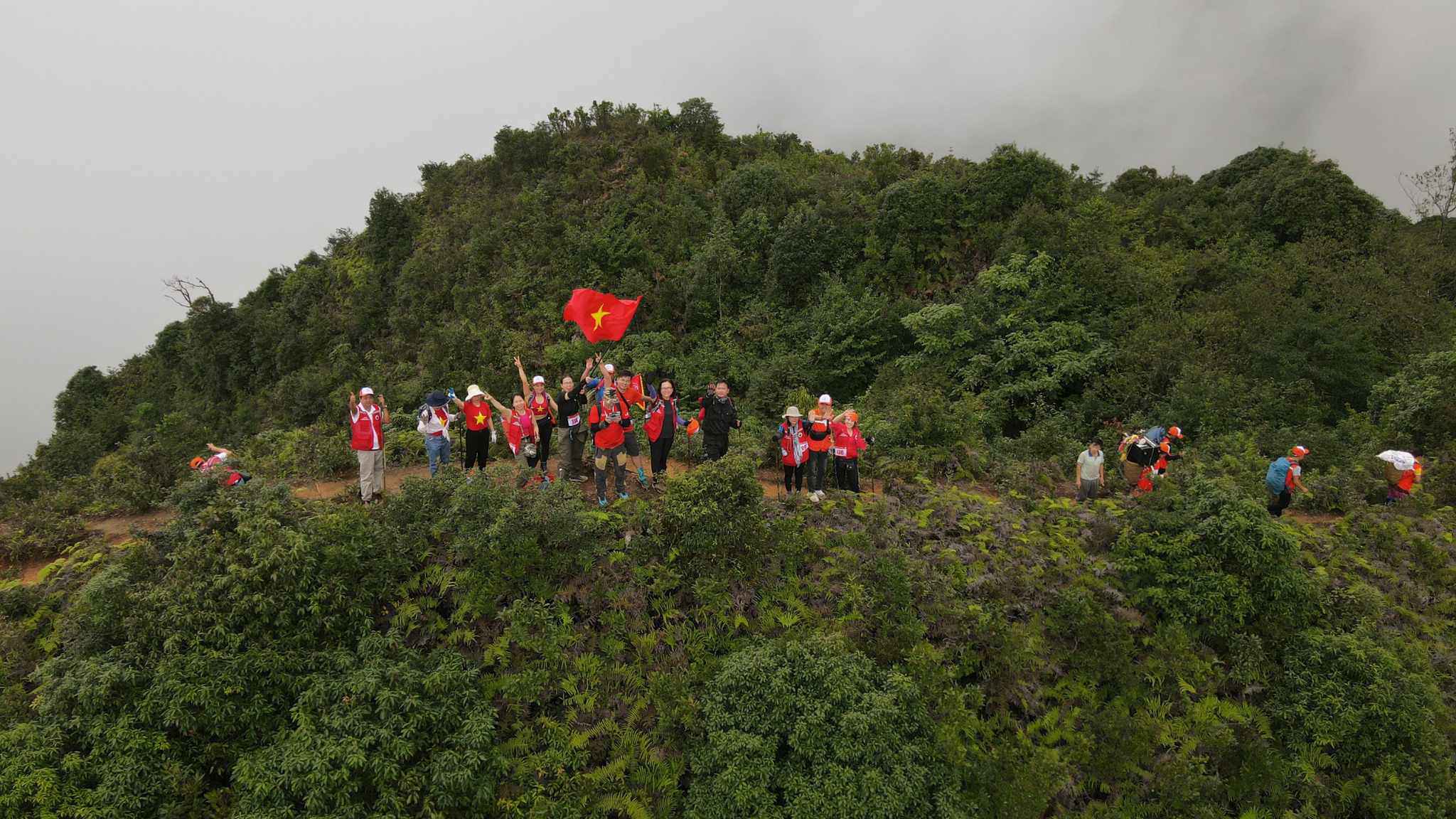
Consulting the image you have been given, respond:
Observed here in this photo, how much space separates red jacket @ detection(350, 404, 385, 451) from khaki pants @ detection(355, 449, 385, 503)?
0.46ft

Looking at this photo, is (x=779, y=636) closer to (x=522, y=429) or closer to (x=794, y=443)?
(x=794, y=443)

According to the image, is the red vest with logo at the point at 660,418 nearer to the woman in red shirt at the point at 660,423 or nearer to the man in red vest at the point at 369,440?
the woman in red shirt at the point at 660,423

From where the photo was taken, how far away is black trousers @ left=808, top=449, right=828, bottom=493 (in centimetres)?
985

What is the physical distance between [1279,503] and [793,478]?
8136 millimetres

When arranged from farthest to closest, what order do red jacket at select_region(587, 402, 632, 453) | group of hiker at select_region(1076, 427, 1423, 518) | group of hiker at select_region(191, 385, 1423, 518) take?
group of hiker at select_region(1076, 427, 1423, 518) < group of hiker at select_region(191, 385, 1423, 518) < red jacket at select_region(587, 402, 632, 453)

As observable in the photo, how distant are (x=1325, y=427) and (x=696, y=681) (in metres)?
16.1

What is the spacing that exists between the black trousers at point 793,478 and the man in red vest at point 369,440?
6.50 meters

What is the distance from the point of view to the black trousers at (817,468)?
32.3 feet

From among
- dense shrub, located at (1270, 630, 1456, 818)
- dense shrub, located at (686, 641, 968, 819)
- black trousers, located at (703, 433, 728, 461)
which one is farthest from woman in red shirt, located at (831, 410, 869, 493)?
dense shrub, located at (1270, 630, 1456, 818)

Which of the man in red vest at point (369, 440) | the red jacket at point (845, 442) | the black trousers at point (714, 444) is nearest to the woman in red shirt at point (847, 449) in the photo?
the red jacket at point (845, 442)

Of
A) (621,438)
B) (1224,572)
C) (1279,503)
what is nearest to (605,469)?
(621,438)

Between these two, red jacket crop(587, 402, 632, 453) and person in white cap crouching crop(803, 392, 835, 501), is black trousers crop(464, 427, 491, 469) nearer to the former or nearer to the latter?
red jacket crop(587, 402, 632, 453)

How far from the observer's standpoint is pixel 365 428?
978 cm

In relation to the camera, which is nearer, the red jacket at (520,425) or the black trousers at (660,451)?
the black trousers at (660,451)
